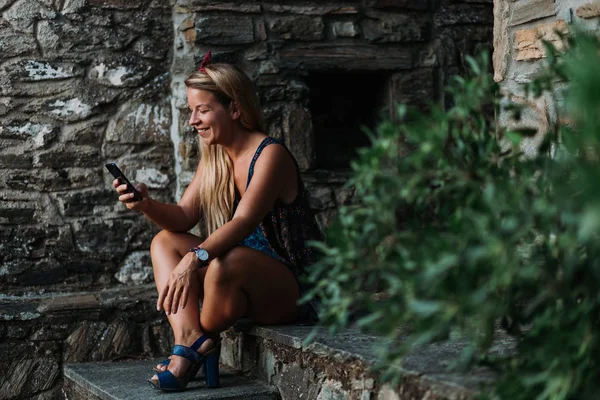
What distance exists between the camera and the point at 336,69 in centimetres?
421

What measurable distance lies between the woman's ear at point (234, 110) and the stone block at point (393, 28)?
136 cm

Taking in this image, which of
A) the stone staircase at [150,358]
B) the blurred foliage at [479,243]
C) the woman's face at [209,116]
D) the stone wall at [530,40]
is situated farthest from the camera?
the woman's face at [209,116]

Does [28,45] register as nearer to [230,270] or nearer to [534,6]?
[230,270]

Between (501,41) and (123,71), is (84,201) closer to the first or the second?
(123,71)

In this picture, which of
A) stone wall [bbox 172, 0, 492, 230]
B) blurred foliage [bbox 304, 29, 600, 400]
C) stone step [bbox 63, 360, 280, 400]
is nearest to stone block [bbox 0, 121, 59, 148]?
stone wall [bbox 172, 0, 492, 230]

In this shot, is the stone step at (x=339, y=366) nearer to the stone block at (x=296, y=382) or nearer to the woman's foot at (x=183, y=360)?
the stone block at (x=296, y=382)

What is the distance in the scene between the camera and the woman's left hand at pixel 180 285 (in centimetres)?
274

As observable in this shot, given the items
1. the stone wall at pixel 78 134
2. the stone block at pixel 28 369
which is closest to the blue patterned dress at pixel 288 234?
the stone wall at pixel 78 134

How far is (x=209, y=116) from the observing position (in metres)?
3.03

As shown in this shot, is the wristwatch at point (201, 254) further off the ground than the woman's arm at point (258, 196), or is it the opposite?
the woman's arm at point (258, 196)

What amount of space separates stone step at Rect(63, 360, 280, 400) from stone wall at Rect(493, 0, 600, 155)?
3.99 ft

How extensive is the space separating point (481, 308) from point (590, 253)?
0.29 metres

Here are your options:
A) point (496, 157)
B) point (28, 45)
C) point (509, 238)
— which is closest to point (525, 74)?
point (496, 157)

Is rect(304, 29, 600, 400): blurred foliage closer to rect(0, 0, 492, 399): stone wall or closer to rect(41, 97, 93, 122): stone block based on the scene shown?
rect(0, 0, 492, 399): stone wall
